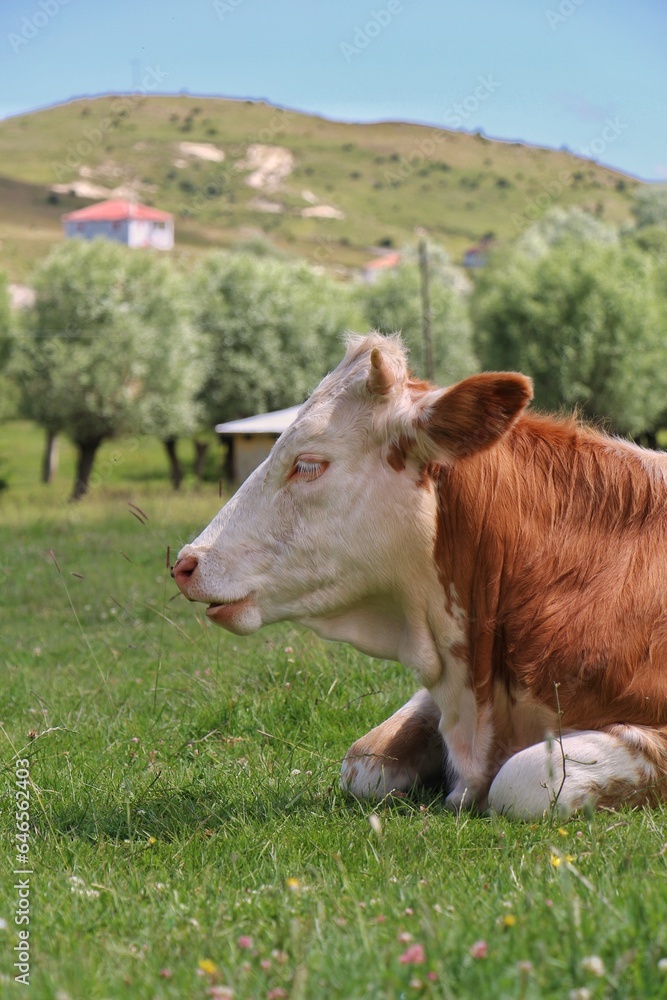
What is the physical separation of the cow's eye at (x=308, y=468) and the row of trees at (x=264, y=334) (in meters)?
47.7

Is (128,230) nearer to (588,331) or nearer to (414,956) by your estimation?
(588,331)

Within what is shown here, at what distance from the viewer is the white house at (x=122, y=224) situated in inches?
5891

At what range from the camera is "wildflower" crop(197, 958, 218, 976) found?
255 centimetres

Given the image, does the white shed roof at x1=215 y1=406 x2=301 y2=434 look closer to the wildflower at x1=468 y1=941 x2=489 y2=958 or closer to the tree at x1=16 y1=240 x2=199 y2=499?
the tree at x1=16 y1=240 x2=199 y2=499

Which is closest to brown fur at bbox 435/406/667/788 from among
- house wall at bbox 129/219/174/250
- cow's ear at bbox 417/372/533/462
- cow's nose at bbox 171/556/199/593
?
cow's ear at bbox 417/372/533/462

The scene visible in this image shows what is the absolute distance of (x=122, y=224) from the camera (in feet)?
518

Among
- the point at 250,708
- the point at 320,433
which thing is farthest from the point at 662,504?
the point at 250,708

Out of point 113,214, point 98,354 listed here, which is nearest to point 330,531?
point 98,354

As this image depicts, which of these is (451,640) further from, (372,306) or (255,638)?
(372,306)

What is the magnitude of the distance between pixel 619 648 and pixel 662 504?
27.7 inches

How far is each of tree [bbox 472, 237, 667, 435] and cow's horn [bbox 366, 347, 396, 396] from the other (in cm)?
5535

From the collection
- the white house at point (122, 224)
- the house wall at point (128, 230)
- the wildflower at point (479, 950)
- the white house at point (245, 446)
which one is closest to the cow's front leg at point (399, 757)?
the wildflower at point (479, 950)

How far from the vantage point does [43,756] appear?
5434mm

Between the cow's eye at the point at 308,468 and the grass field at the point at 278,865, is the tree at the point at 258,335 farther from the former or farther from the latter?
the cow's eye at the point at 308,468
